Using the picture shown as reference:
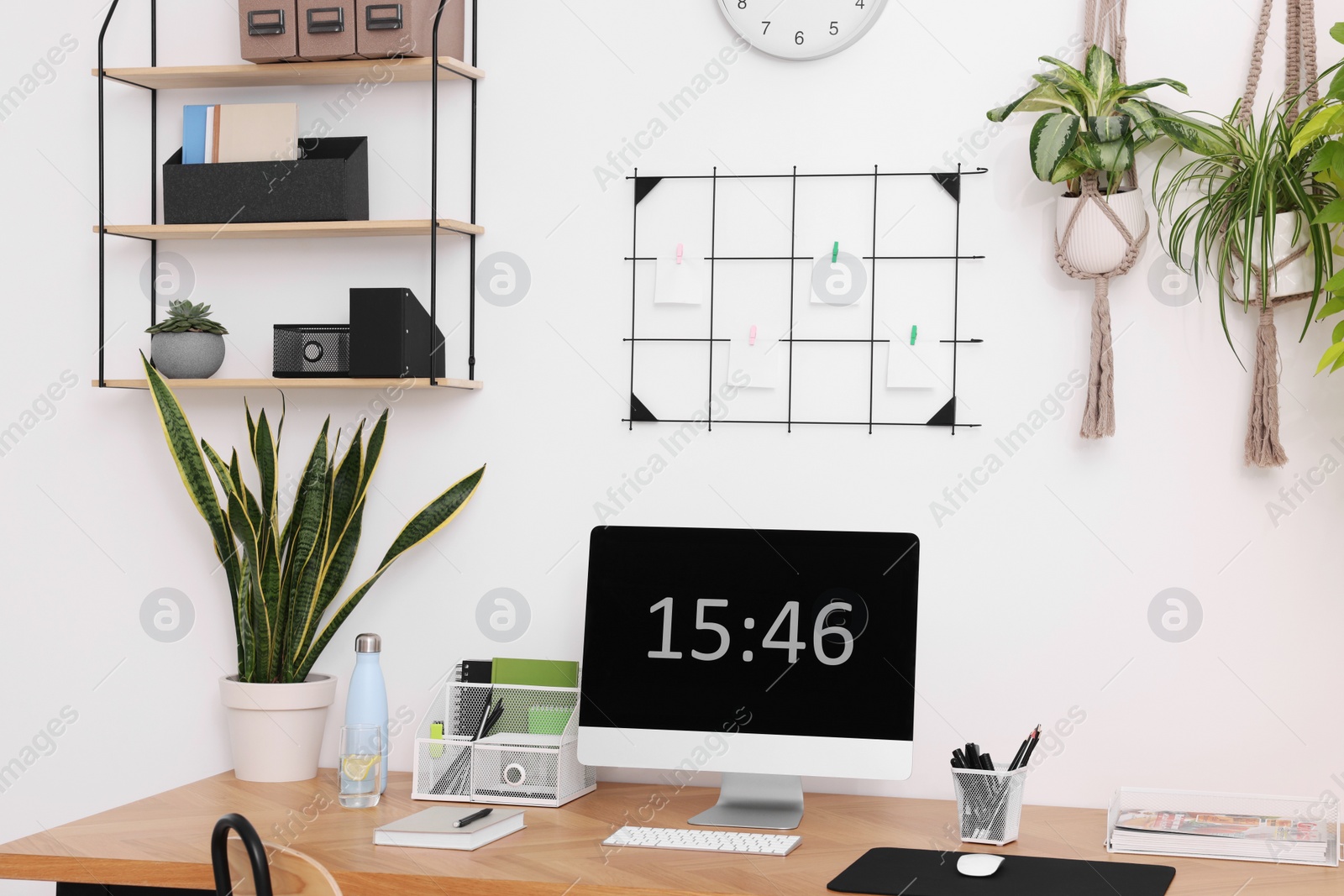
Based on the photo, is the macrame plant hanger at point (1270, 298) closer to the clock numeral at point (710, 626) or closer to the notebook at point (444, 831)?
the clock numeral at point (710, 626)

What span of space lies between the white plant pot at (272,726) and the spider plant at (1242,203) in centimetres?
166

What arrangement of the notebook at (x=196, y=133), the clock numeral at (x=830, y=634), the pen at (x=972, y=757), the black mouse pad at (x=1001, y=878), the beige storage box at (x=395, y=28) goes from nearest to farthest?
1. the black mouse pad at (x=1001, y=878)
2. the pen at (x=972, y=757)
3. the clock numeral at (x=830, y=634)
4. the beige storage box at (x=395, y=28)
5. the notebook at (x=196, y=133)

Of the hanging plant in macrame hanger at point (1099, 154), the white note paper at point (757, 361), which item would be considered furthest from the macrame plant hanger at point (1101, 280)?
the white note paper at point (757, 361)

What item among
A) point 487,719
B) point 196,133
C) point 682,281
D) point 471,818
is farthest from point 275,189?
point 471,818

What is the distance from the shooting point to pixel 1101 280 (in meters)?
1.96

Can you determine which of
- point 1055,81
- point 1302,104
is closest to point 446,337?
point 1055,81

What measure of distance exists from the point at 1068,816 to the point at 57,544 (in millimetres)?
1953

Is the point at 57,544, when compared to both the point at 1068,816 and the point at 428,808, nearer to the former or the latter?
the point at 428,808

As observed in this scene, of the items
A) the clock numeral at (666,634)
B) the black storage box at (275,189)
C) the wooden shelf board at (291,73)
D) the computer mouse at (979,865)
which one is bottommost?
the computer mouse at (979,865)

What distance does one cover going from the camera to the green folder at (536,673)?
2029mm

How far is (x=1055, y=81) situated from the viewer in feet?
6.24

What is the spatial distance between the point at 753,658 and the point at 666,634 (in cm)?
14

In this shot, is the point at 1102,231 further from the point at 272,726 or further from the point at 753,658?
the point at 272,726

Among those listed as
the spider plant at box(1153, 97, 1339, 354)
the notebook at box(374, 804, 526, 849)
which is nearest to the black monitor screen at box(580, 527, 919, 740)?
the notebook at box(374, 804, 526, 849)
